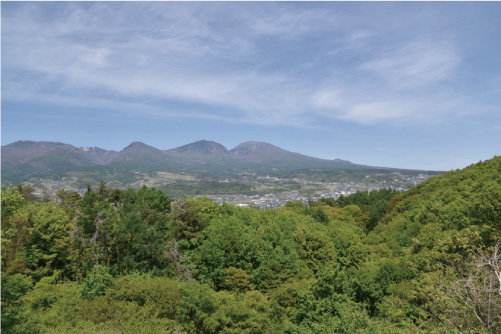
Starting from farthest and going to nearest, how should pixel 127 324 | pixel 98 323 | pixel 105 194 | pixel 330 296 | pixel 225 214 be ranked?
1. pixel 225 214
2. pixel 105 194
3. pixel 330 296
4. pixel 98 323
5. pixel 127 324

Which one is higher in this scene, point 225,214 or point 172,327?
point 225,214

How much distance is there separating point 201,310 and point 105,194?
88.6ft

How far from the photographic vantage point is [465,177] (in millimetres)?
51156

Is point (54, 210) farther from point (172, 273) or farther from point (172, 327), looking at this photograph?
point (172, 327)

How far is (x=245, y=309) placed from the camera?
57.5ft

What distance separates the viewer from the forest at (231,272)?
49.5 ft

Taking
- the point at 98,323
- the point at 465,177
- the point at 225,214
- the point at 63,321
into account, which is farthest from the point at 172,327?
the point at 465,177

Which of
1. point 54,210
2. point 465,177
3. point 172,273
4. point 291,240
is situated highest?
point 465,177

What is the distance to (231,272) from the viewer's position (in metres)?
26.4

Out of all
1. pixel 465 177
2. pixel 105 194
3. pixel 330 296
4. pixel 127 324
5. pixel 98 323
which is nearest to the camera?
pixel 127 324

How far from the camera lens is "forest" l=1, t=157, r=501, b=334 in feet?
49.5

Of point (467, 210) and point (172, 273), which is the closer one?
point (172, 273)

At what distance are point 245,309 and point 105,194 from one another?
2876cm

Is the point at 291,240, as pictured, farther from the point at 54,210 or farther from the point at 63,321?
the point at 54,210
